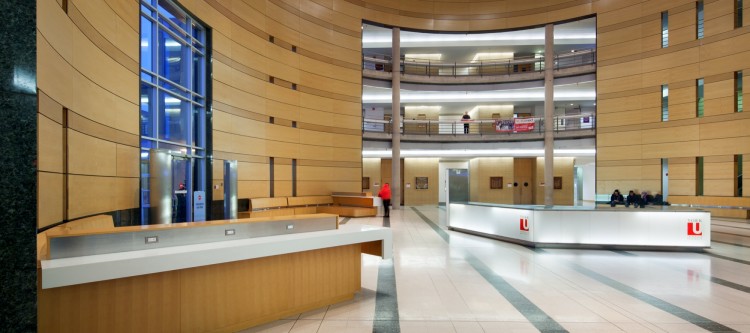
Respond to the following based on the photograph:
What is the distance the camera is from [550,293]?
14.7ft

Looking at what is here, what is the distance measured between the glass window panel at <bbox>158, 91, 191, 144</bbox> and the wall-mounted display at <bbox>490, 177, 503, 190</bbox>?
52.8 ft

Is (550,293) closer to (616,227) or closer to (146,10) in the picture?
(616,227)

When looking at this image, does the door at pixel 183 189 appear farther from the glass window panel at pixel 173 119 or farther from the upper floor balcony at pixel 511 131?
the upper floor balcony at pixel 511 131

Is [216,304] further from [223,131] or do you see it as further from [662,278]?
[223,131]

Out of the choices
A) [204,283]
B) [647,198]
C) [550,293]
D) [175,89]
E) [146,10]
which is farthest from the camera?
[647,198]

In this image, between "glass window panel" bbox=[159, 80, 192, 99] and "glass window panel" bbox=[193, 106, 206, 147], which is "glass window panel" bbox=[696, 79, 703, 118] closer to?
"glass window panel" bbox=[193, 106, 206, 147]

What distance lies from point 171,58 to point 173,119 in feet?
5.03

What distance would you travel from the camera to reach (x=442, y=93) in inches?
742

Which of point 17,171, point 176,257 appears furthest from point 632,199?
point 17,171

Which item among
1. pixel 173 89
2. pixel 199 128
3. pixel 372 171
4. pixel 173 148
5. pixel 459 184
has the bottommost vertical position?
pixel 459 184

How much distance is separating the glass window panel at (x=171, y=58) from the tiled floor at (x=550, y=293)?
6476mm

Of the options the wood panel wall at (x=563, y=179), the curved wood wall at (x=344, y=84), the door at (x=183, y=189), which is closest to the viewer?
the curved wood wall at (x=344, y=84)

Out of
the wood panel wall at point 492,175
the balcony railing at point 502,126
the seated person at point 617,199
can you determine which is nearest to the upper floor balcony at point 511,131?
the balcony railing at point 502,126

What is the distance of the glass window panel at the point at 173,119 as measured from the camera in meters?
8.18
